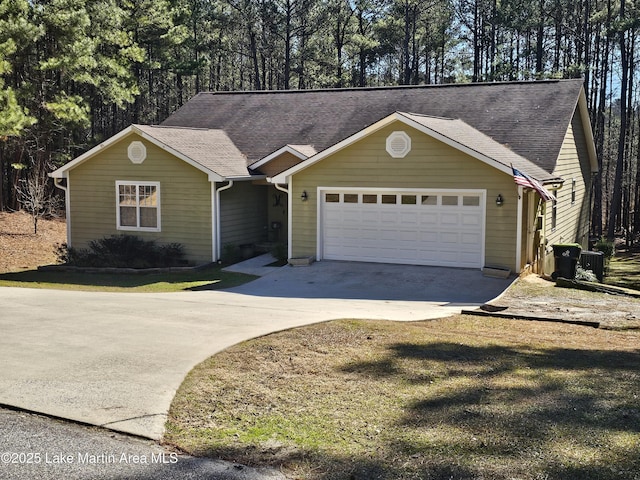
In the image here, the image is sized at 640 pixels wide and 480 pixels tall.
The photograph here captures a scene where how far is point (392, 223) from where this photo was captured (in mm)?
18922

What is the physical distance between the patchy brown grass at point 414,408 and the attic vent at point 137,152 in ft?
41.4

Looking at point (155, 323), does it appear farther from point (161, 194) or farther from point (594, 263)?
point (594, 263)

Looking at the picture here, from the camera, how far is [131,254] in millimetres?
20891

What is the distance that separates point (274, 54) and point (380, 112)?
30406mm

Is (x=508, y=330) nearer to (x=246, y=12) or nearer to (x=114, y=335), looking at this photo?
(x=114, y=335)

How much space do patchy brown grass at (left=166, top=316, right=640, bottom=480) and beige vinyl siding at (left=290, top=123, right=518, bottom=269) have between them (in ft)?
25.4

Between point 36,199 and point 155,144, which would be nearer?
point 155,144

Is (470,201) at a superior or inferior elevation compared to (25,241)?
superior

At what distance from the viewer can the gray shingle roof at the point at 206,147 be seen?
68.0ft

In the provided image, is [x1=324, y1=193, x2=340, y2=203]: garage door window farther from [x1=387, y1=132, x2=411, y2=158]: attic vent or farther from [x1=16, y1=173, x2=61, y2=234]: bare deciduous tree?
[x1=16, y1=173, x2=61, y2=234]: bare deciduous tree

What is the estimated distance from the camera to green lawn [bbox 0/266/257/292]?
17719mm

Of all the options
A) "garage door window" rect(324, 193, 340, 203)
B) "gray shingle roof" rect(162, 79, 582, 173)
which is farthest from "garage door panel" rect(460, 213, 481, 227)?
"garage door window" rect(324, 193, 340, 203)

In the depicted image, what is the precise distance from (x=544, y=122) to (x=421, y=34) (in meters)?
32.5

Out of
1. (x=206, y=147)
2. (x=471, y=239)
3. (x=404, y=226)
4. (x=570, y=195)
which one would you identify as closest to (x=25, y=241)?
(x=206, y=147)
